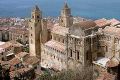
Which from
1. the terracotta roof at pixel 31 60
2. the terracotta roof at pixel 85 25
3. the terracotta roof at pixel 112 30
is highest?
the terracotta roof at pixel 85 25

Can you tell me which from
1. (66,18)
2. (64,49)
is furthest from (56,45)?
(66,18)

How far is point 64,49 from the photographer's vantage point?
28562 millimetres

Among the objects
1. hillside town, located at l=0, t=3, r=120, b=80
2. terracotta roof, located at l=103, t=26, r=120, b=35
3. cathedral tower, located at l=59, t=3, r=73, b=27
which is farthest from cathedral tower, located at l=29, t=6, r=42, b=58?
terracotta roof, located at l=103, t=26, r=120, b=35

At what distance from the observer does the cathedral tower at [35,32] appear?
107 ft

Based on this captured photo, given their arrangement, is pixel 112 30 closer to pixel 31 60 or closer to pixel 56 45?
pixel 56 45

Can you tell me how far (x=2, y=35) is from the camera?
48.9 metres

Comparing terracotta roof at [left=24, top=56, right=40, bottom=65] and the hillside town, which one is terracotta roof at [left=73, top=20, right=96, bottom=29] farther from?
terracotta roof at [left=24, top=56, right=40, bottom=65]

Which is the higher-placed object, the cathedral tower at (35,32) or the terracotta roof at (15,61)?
the cathedral tower at (35,32)

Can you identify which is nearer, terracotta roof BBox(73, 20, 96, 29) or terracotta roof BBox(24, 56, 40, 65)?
terracotta roof BBox(73, 20, 96, 29)

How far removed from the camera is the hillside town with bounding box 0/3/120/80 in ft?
81.2

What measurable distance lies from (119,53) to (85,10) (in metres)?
65.8

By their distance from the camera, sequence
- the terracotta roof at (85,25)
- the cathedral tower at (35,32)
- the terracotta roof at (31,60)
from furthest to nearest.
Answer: the cathedral tower at (35,32)
the terracotta roof at (31,60)
the terracotta roof at (85,25)

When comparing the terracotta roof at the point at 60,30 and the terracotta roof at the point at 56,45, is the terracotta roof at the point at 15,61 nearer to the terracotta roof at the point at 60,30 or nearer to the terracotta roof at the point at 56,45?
the terracotta roof at the point at 56,45

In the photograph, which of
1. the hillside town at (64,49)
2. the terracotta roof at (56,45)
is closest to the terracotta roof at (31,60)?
the hillside town at (64,49)
